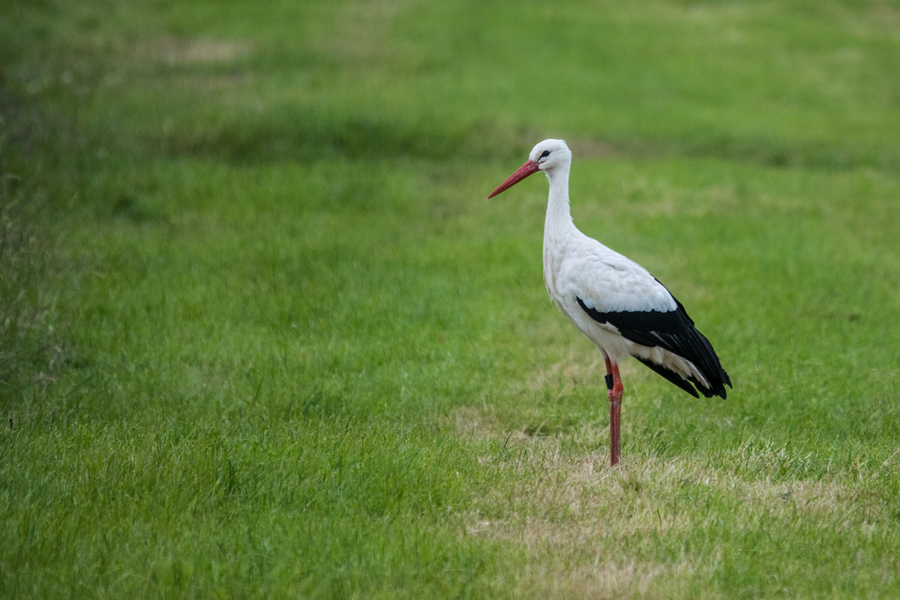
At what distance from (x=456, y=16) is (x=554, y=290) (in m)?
17.4

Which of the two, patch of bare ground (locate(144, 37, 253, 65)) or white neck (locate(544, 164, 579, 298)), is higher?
patch of bare ground (locate(144, 37, 253, 65))

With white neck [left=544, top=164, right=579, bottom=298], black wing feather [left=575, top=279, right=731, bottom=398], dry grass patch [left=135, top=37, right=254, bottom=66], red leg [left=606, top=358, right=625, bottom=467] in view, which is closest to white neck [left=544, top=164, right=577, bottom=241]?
white neck [left=544, top=164, right=579, bottom=298]

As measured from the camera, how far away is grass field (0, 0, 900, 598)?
404cm

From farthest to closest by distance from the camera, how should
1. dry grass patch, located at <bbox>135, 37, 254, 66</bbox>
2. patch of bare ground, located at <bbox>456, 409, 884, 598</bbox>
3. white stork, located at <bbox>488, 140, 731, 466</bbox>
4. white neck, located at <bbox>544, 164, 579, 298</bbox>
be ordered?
1. dry grass patch, located at <bbox>135, 37, 254, 66</bbox>
2. white neck, located at <bbox>544, 164, 579, 298</bbox>
3. white stork, located at <bbox>488, 140, 731, 466</bbox>
4. patch of bare ground, located at <bbox>456, 409, 884, 598</bbox>

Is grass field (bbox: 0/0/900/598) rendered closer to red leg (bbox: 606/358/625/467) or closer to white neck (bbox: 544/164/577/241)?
red leg (bbox: 606/358/625/467)

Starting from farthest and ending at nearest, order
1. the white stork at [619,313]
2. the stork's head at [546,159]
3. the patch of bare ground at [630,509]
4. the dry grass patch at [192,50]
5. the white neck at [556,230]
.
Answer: the dry grass patch at [192,50] < the stork's head at [546,159] < the white neck at [556,230] < the white stork at [619,313] < the patch of bare ground at [630,509]

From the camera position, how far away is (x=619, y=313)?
A: 534cm

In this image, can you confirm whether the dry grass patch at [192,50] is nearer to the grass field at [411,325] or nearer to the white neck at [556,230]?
the grass field at [411,325]

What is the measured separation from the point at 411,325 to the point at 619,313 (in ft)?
9.41

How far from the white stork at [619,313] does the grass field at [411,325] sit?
457mm

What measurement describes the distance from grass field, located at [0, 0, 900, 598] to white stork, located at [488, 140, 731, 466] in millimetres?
457

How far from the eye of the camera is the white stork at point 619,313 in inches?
211

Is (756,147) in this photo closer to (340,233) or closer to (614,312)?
(340,233)

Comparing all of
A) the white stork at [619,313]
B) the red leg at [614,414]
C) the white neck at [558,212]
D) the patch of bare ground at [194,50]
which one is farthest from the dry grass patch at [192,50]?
the red leg at [614,414]
